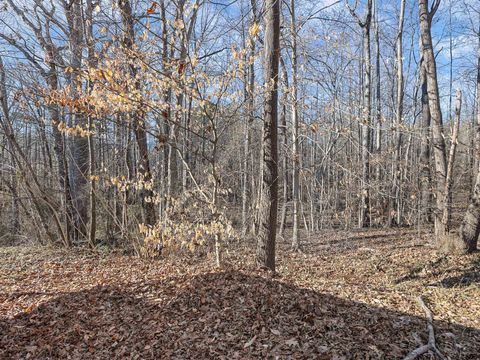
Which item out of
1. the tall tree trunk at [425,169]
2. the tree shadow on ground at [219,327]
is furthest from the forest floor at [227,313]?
the tall tree trunk at [425,169]

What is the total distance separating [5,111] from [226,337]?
764 cm

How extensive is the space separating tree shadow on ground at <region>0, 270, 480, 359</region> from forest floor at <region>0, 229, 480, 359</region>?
13 millimetres

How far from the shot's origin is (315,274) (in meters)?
7.39

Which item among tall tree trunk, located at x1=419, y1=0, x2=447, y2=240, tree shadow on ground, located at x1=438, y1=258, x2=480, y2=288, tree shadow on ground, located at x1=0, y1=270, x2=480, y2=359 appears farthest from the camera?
tall tree trunk, located at x1=419, y1=0, x2=447, y2=240

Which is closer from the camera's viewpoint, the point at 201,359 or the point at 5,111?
the point at 201,359

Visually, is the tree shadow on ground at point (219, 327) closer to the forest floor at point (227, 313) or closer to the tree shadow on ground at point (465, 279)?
the forest floor at point (227, 313)

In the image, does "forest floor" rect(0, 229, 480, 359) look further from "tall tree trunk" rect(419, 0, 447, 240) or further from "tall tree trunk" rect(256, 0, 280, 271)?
"tall tree trunk" rect(419, 0, 447, 240)

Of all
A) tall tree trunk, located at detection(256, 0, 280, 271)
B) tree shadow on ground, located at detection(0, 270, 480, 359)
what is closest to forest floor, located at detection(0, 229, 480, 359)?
tree shadow on ground, located at detection(0, 270, 480, 359)

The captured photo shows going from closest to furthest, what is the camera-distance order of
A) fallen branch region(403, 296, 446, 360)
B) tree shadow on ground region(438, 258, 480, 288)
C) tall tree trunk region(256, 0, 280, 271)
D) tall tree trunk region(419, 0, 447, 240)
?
fallen branch region(403, 296, 446, 360), tall tree trunk region(256, 0, 280, 271), tree shadow on ground region(438, 258, 480, 288), tall tree trunk region(419, 0, 447, 240)

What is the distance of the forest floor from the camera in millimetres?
3822

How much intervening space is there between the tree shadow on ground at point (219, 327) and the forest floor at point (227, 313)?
0.01 meters

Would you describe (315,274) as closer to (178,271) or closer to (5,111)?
(178,271)

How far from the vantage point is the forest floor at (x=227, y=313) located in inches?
150

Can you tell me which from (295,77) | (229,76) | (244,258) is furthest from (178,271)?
(295,77)
